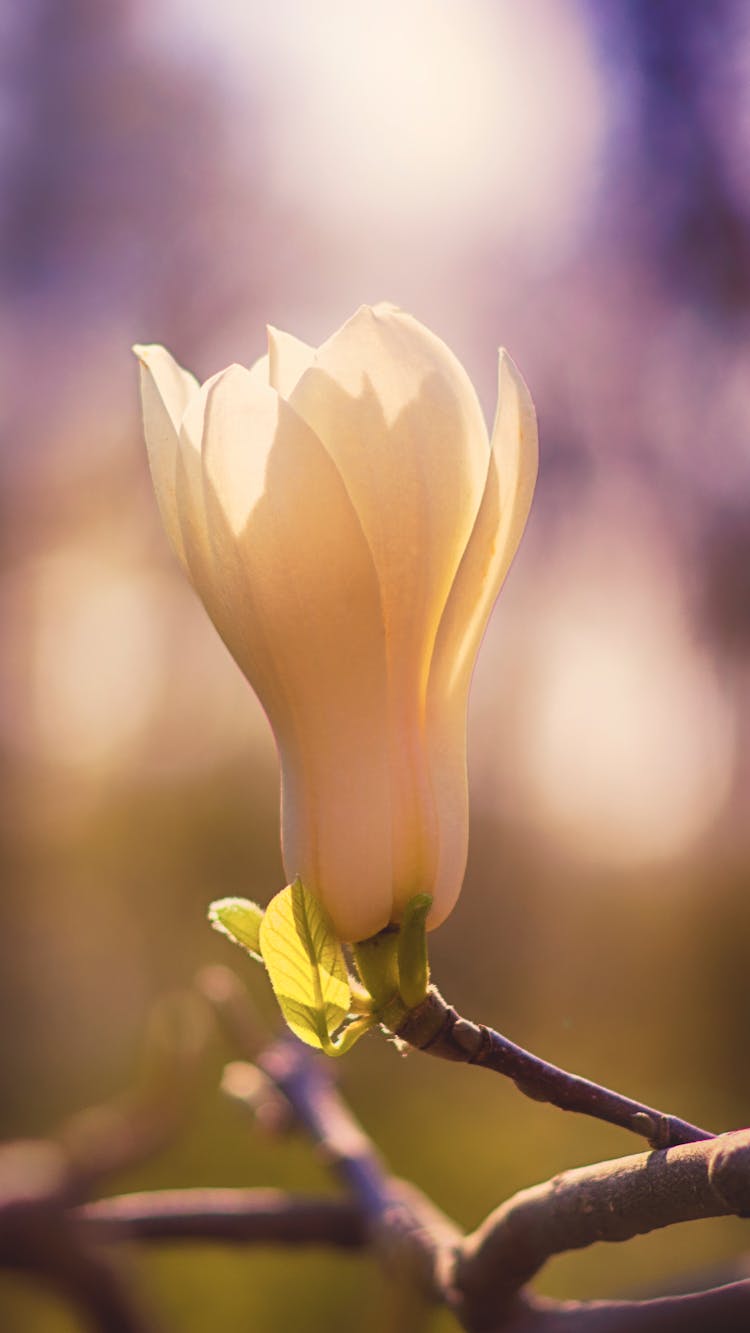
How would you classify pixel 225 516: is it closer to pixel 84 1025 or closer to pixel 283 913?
pixel 283 913

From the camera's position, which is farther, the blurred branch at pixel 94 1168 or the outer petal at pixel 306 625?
the blurred branch at pixel 94 1168

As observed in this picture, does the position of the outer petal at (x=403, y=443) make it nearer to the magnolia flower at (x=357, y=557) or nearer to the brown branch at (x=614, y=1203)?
the magnolia flower at (x=357, y=557)

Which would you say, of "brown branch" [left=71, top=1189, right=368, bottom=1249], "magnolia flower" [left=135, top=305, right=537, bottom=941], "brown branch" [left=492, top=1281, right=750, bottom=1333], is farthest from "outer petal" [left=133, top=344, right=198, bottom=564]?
"brown branch" [left=71, top=1189, right=368, bottom=1249]

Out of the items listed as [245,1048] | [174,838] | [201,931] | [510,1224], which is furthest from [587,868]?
[510,1224]

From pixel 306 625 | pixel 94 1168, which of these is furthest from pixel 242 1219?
pixel 306 625

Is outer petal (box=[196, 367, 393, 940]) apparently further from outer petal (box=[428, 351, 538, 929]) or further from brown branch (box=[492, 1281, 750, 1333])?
brown branch (box=[492, 1281, 750, 1333])

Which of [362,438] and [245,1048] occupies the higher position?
[362,438]

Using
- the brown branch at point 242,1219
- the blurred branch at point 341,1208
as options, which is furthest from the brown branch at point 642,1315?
the brown branch at point 242,1219
